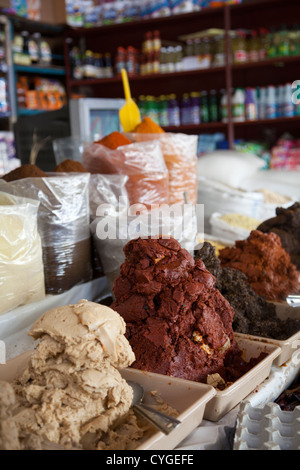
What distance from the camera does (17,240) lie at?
3.33 ft

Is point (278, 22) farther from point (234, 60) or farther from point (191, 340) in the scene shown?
point (191, 340)

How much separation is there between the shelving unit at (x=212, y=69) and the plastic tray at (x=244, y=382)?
2.99 meters

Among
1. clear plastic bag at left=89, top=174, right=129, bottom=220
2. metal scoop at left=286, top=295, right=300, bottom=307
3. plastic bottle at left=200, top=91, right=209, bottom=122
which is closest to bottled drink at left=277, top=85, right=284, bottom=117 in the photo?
plastic bottle at left=200, top=91, right=209, bottom=122

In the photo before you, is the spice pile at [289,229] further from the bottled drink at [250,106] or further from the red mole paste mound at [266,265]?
the bottled drink at [250,106]

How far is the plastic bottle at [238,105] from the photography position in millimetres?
3695

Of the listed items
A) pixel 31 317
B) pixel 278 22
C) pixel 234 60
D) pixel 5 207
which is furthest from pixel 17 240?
pixel 278 22

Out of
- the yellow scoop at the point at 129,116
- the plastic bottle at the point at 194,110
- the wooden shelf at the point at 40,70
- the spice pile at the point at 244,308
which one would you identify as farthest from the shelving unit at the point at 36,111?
the spice pile at the point at 244,308

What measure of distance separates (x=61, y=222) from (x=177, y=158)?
22.2 inches

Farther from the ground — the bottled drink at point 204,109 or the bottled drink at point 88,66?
→ the bottled drink at point 88,66

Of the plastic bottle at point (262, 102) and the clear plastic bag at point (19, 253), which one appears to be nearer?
the clear plastic bag at point (19, 253)

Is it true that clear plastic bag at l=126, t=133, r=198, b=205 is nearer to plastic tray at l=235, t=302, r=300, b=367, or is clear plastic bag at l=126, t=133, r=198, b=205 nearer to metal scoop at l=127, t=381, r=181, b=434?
plastic tray at l=235, t=302, r=300, b=367

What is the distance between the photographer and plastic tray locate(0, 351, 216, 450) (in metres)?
0.63

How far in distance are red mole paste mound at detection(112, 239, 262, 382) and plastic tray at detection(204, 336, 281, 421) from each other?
0.04 meters
